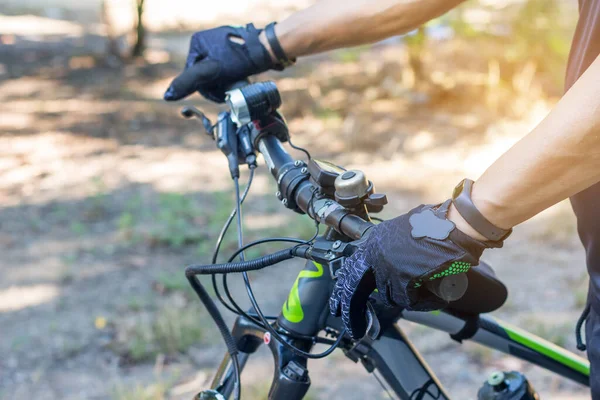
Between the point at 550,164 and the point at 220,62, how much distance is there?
100cm

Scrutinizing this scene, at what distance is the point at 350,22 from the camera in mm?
1816

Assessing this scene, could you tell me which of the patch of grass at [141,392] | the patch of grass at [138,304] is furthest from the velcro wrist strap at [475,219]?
the patch of grass at [138,304]

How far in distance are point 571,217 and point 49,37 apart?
7.94 m

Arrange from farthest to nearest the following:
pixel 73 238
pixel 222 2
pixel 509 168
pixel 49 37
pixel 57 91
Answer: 1. pixel 222 2
2. pixel 49 37
3. pixel 57 91
4. pixel 73 238
5. pixel 509 168

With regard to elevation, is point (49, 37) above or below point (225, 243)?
above

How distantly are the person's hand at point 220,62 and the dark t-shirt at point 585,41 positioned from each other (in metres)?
0.81

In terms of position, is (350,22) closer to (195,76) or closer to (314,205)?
(195,76)

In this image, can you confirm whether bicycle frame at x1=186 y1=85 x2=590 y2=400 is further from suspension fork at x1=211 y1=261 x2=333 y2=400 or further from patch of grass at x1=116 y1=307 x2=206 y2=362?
patch of grass at x1=116 y1=307 x2=206 y2=362

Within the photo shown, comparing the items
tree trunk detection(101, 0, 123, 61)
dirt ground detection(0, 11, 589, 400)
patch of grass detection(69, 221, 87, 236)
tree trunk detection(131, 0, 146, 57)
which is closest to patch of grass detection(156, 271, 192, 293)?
dirt ground detection(0, 11, 589, 400)

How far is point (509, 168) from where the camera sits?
3.76ft

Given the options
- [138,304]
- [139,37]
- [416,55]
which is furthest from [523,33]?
[138,304]

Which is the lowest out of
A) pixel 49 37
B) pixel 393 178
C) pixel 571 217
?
pixel 571 217

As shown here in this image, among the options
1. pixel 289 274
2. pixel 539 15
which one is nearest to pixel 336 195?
pixel 289 274

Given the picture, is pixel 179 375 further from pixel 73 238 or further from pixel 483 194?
pixel 483 194
